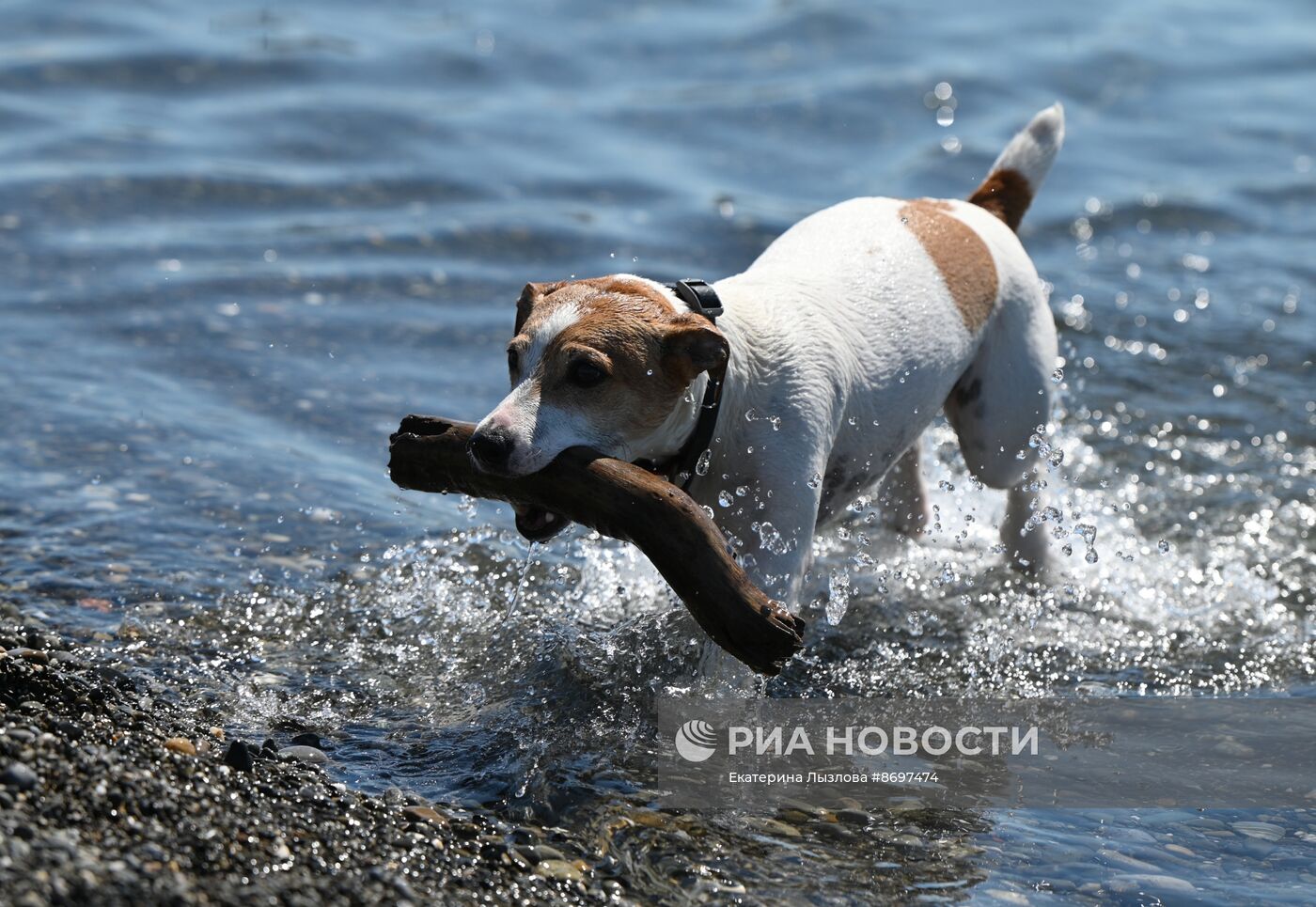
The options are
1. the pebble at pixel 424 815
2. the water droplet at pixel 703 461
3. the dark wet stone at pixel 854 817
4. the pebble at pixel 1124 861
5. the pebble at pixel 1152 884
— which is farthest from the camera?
the water droplet at pixel 703 461

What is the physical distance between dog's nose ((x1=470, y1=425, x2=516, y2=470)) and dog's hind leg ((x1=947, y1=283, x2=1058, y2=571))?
7.71 feet

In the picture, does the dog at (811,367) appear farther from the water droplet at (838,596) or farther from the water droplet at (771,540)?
the water droplet at (838,596)

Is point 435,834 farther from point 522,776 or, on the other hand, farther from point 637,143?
point 637,143

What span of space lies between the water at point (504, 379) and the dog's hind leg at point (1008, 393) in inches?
17.8

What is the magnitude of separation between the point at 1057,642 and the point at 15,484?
169 inches

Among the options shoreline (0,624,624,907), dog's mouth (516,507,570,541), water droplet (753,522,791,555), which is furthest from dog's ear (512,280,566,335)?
shoreline (0,624,624,907)

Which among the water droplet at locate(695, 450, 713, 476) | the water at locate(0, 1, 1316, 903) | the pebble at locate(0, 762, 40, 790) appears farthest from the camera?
the water at locate(0, 1, 1316, 903)

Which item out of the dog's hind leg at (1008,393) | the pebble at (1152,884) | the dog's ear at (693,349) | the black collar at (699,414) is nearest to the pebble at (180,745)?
the black collar at (699,414)

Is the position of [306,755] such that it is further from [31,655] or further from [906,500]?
[906,500]

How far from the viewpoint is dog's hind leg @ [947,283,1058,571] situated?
19.4 feet

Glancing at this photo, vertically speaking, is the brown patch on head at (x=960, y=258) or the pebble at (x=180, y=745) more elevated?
the brown patch on head at (x=960, y=258)

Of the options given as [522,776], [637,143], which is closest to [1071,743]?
[522,776]

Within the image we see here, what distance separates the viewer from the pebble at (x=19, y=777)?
3.49m

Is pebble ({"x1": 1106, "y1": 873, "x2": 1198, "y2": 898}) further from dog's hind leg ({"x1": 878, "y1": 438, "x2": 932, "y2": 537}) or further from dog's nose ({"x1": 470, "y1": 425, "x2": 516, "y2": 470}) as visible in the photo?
dog's hind leg ({"x1": 878, "y1": 438, "x2": 932, "y2": 537})
